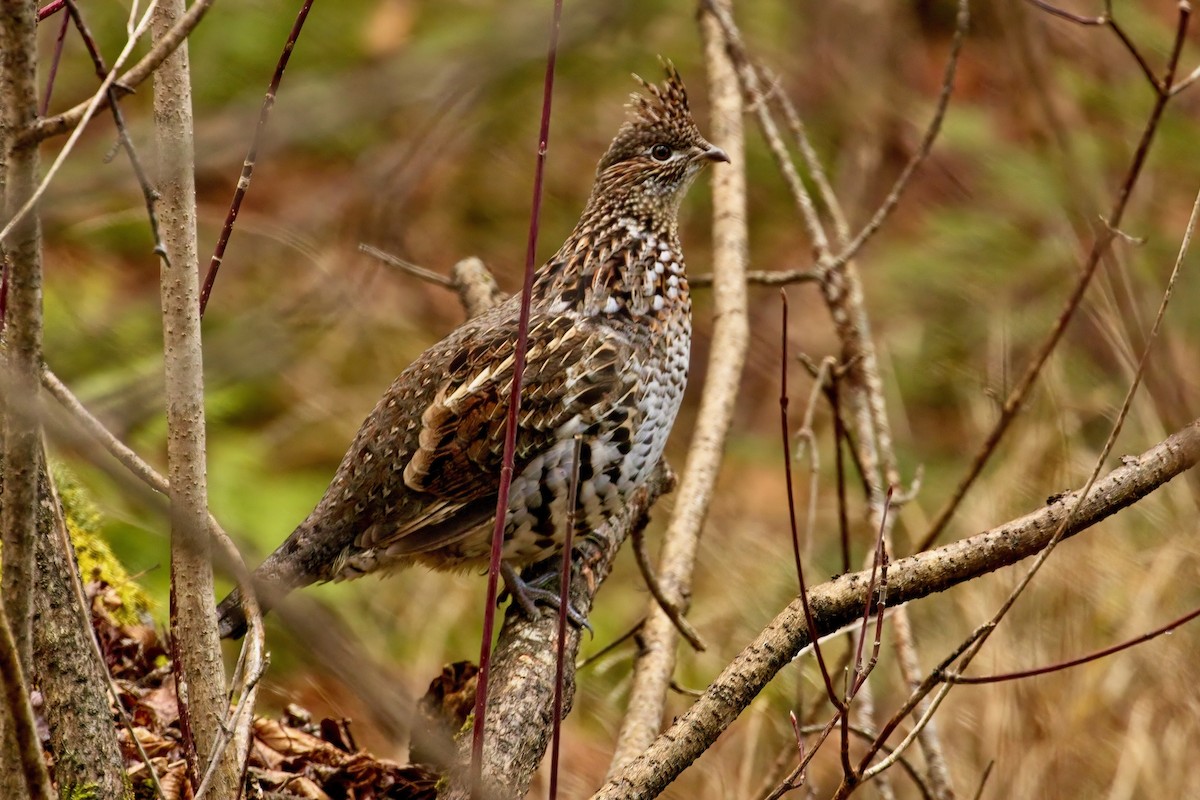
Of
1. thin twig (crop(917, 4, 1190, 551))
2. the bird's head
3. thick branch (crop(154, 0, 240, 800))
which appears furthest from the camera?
the bird's head

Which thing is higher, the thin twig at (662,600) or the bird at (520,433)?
the bird at (520,433)

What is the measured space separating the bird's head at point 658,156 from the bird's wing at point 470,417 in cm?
68

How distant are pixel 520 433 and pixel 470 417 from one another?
16 centimetres

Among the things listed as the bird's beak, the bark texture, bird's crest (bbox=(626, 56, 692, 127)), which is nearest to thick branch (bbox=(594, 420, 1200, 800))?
the bark texture

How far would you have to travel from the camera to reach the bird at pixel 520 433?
13.6 ft

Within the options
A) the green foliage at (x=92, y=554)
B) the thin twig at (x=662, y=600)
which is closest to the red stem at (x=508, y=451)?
the thin twig at (x=662, y=600)

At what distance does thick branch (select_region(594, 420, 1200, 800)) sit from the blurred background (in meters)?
0.85

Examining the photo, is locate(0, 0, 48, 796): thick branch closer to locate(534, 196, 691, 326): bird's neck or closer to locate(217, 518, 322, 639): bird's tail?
locate(217, 518, 322, 639): bird's tail

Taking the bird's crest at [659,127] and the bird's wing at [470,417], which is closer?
the bird's wing at [470,417]

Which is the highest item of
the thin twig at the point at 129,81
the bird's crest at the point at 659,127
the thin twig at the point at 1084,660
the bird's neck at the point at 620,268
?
the bird's crest at the point at 659,127

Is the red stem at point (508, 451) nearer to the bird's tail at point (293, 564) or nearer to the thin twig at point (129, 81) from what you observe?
the thin twig at point (129, 81)

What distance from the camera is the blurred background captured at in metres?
5.67

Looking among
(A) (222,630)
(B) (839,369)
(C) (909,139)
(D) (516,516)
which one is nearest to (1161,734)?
(B) (839,369)

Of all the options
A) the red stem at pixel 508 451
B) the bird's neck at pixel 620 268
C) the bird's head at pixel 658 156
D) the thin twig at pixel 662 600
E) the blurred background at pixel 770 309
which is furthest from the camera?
the blurred background at pixel 770 309
